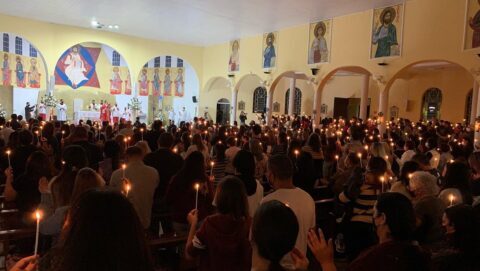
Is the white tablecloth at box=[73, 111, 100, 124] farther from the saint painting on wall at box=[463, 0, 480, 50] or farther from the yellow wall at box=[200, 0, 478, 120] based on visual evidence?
the saint painting on wall at box=[463, 0, 480, 50]

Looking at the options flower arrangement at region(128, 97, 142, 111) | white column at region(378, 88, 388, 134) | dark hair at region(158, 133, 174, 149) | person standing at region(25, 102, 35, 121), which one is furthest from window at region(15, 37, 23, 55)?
dark hair at region(158, 133, 174, 149)

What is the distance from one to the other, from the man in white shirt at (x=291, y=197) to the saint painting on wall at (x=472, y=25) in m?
11.7

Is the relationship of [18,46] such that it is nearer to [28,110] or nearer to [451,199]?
[28,110]

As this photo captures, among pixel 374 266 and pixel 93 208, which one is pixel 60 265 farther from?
pixel 374 266

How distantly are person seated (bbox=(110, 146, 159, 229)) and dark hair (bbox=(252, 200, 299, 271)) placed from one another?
2964 mm

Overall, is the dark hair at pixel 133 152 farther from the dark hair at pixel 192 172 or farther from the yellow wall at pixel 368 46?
the yellow wall at pixel 368 46

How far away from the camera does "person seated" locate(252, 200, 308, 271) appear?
1.97 m

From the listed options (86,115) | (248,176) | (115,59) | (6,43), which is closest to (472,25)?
(248,176)

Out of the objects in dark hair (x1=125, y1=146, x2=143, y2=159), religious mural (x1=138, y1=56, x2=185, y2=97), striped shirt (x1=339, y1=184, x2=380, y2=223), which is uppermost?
religious mural (x1=138, y1=56, x2=185, y2=97)

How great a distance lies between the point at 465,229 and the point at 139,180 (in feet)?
11.4

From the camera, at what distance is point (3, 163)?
6207 millimetres

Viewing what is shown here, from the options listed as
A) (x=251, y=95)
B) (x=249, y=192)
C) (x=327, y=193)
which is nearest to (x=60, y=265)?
(x=249, y=192)

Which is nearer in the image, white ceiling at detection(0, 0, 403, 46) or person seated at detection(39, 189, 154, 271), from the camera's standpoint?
person seated at detection(39, 189, 154, 271)

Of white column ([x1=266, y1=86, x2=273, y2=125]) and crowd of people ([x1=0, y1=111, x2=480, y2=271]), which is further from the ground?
white column ([x1=266, y1=86, x2=273, y2=125])
